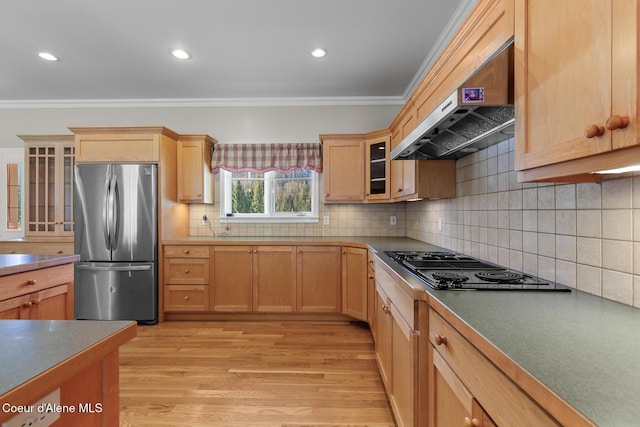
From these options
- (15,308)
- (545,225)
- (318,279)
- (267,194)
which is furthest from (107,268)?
(545,225)

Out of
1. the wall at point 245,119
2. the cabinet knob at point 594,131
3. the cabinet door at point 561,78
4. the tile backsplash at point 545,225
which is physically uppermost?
the wall at point 245,119

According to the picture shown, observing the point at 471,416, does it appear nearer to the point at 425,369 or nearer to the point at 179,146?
the point at 425,369

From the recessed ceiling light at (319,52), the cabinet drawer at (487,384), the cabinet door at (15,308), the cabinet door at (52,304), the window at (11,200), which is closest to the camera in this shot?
the cabinet drawer at (487,384)

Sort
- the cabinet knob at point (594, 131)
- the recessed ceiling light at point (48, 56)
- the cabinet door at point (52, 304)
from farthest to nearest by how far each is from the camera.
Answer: the recessed ceiling light at point (48, 56)
the cabinet door at point (52, 304)
the cabinet knob at point (594, 131)

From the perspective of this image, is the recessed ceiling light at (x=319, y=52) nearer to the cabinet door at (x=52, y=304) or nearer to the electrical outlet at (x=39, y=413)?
the cabinet door at (x=52, y=304)

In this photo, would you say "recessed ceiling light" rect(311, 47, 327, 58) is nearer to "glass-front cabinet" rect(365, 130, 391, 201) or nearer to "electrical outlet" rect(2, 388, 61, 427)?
"glass-front cabinet" rect(365, 130, 391, 201)

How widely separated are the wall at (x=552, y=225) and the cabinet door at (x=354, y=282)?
952mm

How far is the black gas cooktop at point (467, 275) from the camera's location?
1.29 m

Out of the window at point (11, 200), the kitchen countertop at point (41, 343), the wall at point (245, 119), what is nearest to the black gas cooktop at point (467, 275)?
the kitchen countertop at point (41, 343)

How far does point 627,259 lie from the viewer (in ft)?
3.47

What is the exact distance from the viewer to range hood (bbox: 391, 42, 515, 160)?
1.15 metres

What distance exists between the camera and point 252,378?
223cm

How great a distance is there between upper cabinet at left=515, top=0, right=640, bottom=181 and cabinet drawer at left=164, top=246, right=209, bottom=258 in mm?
3014

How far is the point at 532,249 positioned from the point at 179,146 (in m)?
3.56
